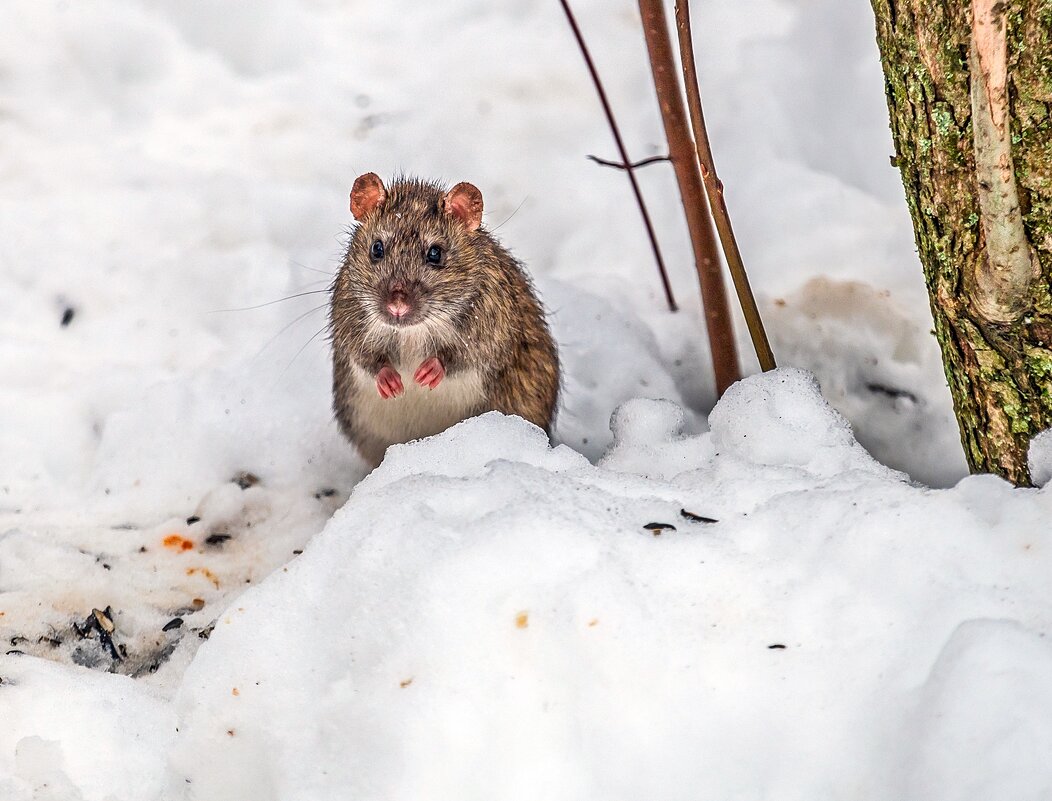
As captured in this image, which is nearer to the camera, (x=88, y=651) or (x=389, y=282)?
(x=88, y=651)

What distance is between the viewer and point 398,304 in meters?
3.30

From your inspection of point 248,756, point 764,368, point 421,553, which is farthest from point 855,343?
point 248,756

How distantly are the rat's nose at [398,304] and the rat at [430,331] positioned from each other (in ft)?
0.44

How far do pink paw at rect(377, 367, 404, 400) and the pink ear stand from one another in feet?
1.86

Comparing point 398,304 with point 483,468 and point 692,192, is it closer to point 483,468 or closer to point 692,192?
point 483,468

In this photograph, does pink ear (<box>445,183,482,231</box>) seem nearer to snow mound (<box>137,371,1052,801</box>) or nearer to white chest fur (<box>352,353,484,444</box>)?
white chest fur (<box>352,353,484,444</box>)

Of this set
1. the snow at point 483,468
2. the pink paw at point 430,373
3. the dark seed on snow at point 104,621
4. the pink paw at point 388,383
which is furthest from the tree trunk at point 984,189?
the dark seed on snow at point 104,621

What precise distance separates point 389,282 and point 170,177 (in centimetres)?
156

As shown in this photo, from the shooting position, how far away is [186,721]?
2355mm

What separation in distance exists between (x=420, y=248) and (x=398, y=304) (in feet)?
1.07

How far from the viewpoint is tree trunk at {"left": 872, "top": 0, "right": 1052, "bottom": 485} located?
2201 mm

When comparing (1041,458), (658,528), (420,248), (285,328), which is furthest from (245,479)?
(1041,458)

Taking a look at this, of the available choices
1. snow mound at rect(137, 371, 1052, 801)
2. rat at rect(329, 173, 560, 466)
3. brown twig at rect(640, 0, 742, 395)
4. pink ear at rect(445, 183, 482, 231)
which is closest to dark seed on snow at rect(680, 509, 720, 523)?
snow mound at rect(137, 371, 1052, 801)

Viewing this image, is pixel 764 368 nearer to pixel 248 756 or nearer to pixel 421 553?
pixel 421 553
